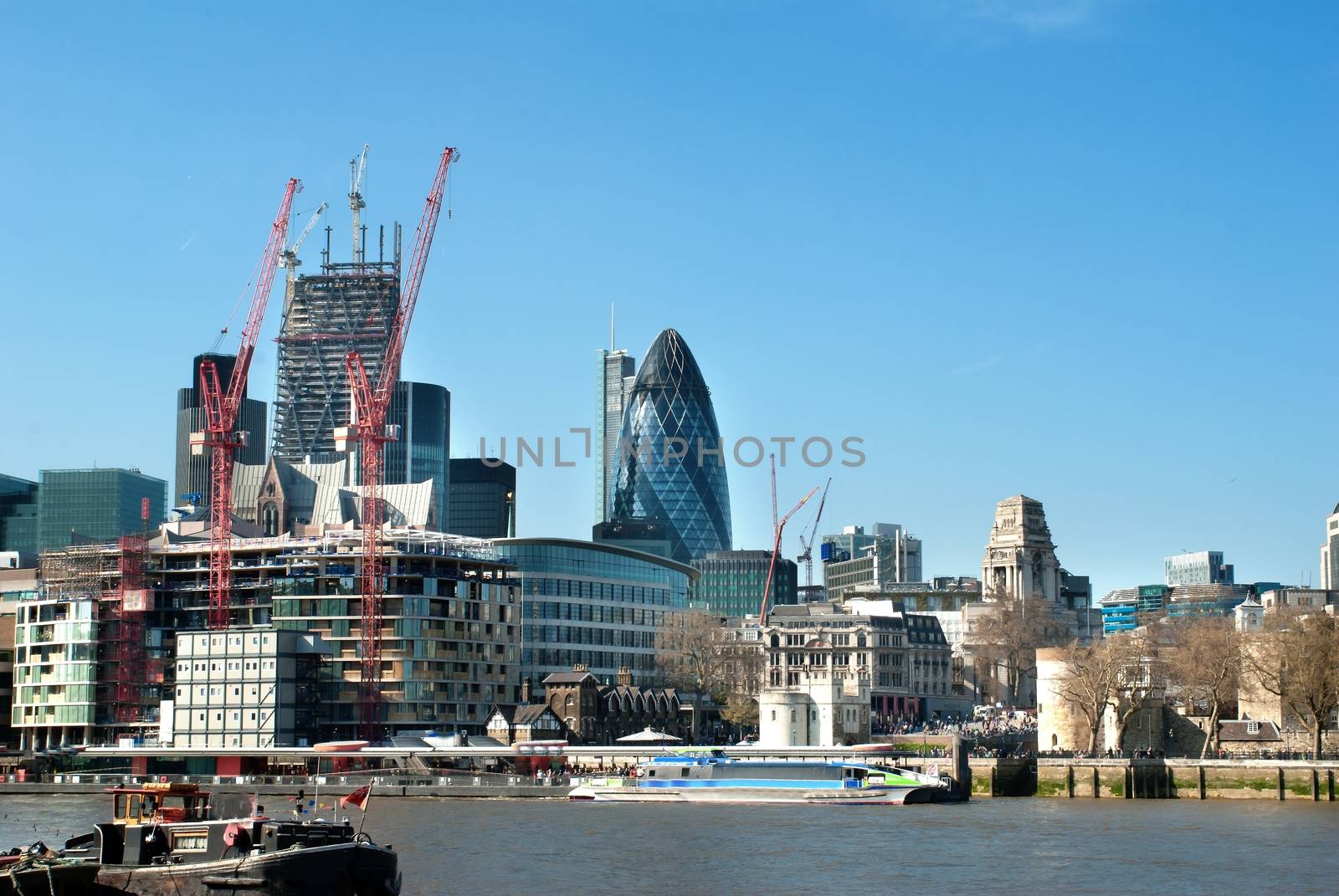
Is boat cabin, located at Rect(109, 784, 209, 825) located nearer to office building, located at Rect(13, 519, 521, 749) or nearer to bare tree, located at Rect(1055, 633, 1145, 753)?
bare tree, located at Rect(1055, 633, 1145, 753)

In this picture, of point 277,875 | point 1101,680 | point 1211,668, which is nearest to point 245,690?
point 1101,680

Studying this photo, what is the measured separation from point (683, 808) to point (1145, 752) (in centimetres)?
3483

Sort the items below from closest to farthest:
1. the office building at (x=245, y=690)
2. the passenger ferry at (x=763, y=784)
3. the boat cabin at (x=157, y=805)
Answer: the boat cabin at (x=157, y=805) < the passenger ferry at (x=763, y=784) < the office building at (x=245, y=690)

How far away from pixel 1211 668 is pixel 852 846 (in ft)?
190

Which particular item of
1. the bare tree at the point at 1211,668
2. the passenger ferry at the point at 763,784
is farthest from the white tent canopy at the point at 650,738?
the bare tree at the point at 1211,668

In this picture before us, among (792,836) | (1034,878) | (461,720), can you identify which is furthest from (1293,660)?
(461,720)

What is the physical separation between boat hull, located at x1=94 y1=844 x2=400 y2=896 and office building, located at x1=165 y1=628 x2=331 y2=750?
93285 millimetres

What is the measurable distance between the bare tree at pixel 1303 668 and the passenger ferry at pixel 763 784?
82.6 feet

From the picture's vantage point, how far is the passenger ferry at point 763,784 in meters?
123

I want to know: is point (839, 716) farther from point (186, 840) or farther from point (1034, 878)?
point (186, 840)

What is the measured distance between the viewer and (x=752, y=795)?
4943 inches

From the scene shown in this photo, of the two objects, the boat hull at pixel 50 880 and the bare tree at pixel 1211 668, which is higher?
the bare tree at pixel 1211 668

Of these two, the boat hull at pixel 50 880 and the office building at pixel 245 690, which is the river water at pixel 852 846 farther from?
the office building at pixel 245 690

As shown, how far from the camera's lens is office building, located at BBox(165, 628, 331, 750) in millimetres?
161625
